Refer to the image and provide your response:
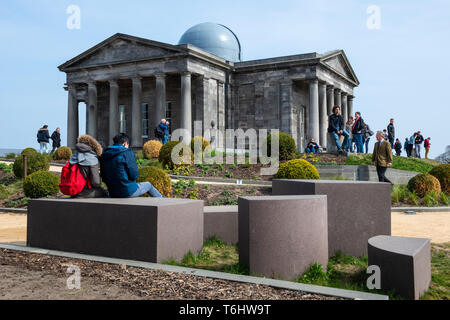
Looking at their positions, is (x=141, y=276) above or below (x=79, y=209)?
below

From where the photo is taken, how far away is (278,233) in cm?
495

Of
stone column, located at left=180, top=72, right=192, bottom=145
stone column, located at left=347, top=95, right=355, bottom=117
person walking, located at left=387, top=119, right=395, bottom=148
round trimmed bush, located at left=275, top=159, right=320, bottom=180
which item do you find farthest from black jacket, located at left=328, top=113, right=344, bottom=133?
stone column, located at left=347, top=95, right=355, bottom=117

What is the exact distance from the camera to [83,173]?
656 cm

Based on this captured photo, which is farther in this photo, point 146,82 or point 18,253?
point 146,82

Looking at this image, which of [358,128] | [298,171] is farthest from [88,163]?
[358,128]

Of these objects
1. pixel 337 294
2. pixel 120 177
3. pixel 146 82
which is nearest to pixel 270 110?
pixel 146 82

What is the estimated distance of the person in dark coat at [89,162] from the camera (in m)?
6.49

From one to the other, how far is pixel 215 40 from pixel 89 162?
3142cm

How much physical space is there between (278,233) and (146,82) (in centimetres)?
2872

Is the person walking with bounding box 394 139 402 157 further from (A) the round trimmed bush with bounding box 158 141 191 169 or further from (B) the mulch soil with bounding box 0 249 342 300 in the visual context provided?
(B) the mulch soil with bounding box 0 249 342 300

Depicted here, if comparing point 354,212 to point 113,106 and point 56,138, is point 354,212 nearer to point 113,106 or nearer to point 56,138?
point 56,138

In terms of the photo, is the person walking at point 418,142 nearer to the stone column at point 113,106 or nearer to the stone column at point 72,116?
the stone column at point 113,106
